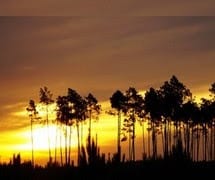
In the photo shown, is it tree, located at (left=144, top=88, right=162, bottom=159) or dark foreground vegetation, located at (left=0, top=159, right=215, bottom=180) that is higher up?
tree, located at (left=144, top=88, right=162, bottom=159)

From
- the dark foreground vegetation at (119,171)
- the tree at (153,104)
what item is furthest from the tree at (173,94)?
the dark foreground vegetation at (119,171)

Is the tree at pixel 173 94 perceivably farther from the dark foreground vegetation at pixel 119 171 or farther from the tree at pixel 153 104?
the dark foreground vegetation at pixel 119 171

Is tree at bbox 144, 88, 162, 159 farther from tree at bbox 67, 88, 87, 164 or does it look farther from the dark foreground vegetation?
the dark foreground vegetation

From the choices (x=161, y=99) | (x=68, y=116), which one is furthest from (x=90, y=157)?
(x=68, y=116)

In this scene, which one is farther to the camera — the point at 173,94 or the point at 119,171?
the point at 173,94

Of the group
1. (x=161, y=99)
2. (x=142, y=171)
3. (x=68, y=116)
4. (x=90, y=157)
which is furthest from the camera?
(x=68, y=116)

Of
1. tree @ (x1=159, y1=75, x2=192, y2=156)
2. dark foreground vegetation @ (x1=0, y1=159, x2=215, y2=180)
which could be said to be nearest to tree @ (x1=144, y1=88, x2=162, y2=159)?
tree @ (x1=159, y1=75, x2=192, y2=156)

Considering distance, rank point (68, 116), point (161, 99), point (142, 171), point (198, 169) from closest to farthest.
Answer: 1. point (142, 171)
2. point (198, 169)
3. point (161, 99)
4. point (68, 116)

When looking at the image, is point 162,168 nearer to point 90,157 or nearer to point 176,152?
point 176,152

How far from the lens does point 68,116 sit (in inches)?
4277

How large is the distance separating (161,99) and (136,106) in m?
7.34

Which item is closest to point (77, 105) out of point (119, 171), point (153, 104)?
point (153, 104)

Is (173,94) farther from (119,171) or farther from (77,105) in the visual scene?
(119,171)

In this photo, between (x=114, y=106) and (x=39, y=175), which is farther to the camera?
(x=114, y=106)
